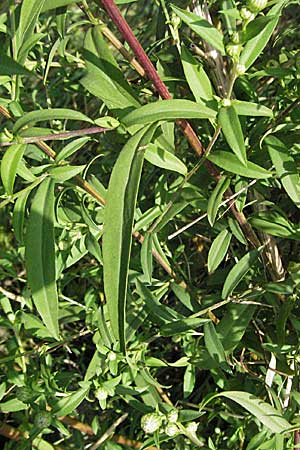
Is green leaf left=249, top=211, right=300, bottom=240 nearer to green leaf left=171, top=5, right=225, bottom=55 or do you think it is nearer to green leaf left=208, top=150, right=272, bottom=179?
green leaf left=208, top=150, right=272, bottom=179

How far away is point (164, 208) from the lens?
0.83m

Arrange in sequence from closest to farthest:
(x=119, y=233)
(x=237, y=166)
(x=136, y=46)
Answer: (x=119, y=233) < (x=136, y=46) < (x=237, y=166)

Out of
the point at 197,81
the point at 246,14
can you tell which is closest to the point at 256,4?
the point at 246,14

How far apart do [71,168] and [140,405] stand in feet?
1.27

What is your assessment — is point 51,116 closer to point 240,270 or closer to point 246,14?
point 246,14

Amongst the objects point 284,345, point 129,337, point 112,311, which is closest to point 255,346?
point 284,345

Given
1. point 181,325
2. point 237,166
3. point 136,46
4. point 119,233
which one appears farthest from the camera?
point 181,325

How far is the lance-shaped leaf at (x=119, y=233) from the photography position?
1.47 ft

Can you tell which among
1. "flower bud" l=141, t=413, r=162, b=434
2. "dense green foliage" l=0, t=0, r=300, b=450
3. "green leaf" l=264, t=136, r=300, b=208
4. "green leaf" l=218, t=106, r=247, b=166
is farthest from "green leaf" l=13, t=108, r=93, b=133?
"flower bud" l=141, t=413, r=162, b=434

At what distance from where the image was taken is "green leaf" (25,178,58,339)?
540mm

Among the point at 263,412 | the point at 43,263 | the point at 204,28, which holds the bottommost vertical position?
the point at 263,412

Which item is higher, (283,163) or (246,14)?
(246,14)

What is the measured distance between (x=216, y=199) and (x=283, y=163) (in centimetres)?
9

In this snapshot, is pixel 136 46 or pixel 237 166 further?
pixel 237 166
